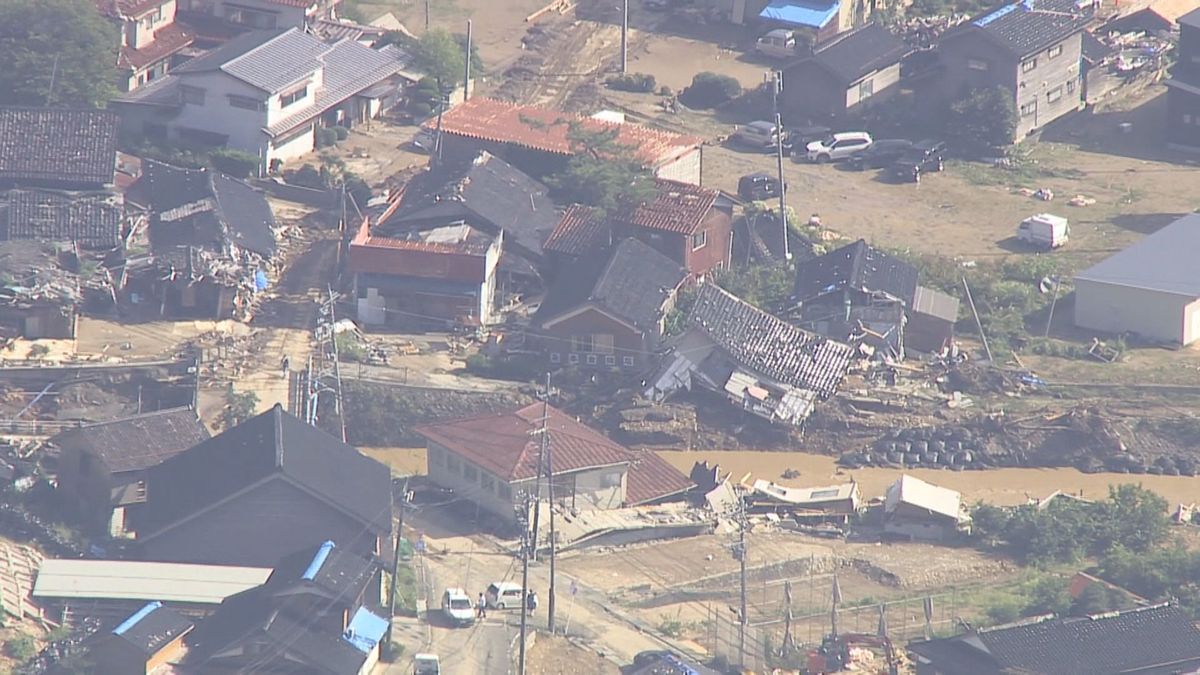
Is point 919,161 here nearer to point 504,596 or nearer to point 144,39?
point 144,39

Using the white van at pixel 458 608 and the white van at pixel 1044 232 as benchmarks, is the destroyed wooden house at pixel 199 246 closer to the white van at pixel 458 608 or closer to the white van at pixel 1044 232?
Answer: the white van at pixel 458 608

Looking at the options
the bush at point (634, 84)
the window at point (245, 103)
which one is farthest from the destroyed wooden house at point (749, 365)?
the bush at point (634, 84)

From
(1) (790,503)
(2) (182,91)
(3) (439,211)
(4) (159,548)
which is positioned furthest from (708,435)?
(2) (182,91)

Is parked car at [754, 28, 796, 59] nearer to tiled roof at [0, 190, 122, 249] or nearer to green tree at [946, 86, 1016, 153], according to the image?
green tree at [946, 86, 1016, 153]

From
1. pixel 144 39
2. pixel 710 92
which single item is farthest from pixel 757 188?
pixel 144 39

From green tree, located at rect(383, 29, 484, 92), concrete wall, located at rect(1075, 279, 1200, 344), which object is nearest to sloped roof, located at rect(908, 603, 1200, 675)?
concrete wall, located at rect(1075, 279, 1200, 344)
